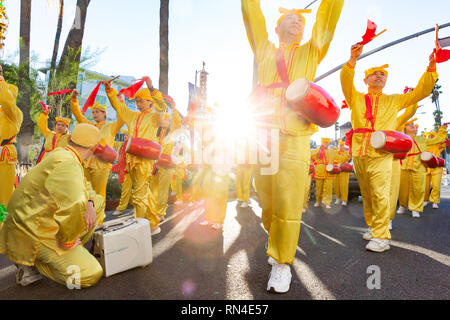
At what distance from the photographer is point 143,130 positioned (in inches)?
156

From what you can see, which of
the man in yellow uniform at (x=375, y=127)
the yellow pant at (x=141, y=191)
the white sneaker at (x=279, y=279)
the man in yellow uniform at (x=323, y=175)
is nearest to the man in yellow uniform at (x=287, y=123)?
the white sneaker at (x=279, y=279)

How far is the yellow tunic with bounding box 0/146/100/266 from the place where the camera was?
2.00 m

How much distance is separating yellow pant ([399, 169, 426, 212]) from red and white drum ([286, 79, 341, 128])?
18.4 ft

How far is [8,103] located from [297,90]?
377 cm

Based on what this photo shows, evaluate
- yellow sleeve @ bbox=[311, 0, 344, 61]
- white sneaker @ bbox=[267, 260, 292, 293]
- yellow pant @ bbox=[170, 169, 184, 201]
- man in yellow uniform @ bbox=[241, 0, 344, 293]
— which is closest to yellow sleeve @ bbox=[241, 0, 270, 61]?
man in yellow uniform @ bbox=[241, 0, 344, 293]

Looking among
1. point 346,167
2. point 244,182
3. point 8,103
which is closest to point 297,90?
point 8,103

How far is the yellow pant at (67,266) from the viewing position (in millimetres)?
2109

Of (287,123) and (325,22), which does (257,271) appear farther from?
(325,22)

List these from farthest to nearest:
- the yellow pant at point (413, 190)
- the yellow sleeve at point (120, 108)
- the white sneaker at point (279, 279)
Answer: the yellow pant at point (413, 190) < the yellow sleeve at point (120, 108) < the white sneaker at point (279, 279)

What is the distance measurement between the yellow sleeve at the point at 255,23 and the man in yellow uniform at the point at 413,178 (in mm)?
5617

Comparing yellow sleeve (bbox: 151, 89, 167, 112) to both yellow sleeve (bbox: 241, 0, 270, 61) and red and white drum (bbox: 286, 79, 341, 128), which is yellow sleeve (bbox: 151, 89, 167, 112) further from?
red and white drum (bbox: 286, 79, 341, 128)

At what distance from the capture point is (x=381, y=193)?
11.0ft

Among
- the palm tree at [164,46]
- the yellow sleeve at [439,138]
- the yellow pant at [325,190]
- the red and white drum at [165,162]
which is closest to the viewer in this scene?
the red and white drum at [165,162]

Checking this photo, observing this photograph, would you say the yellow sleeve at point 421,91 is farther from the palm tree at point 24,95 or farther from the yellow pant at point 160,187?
the palm tree at point 24,95
